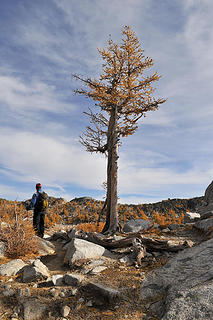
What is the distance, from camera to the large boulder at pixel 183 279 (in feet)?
10.7

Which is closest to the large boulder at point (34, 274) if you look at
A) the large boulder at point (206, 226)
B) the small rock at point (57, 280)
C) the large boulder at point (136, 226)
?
the small rock at point (57, 280)

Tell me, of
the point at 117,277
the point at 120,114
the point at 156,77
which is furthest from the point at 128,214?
the point at 117,277

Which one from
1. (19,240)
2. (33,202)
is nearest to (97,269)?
(19,240)

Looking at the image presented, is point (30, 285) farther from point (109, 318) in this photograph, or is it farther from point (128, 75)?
point (128, 75)

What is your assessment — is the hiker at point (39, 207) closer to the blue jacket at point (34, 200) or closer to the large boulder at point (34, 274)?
the blue jacket at point (34, 200)

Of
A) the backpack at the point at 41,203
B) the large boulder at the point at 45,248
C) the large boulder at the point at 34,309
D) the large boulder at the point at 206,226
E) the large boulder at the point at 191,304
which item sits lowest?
the large boulder at the point at 34,309

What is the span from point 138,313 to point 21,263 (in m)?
3.40

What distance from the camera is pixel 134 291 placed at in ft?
13.5

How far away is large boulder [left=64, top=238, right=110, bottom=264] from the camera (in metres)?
5.69

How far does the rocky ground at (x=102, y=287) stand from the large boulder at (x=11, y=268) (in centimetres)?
2

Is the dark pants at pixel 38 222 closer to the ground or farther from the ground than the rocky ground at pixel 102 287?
farther from the ground

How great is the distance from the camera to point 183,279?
13.4 ft

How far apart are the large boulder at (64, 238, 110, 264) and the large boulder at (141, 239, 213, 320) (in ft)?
5.54

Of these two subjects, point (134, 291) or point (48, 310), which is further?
point (134, 291)
